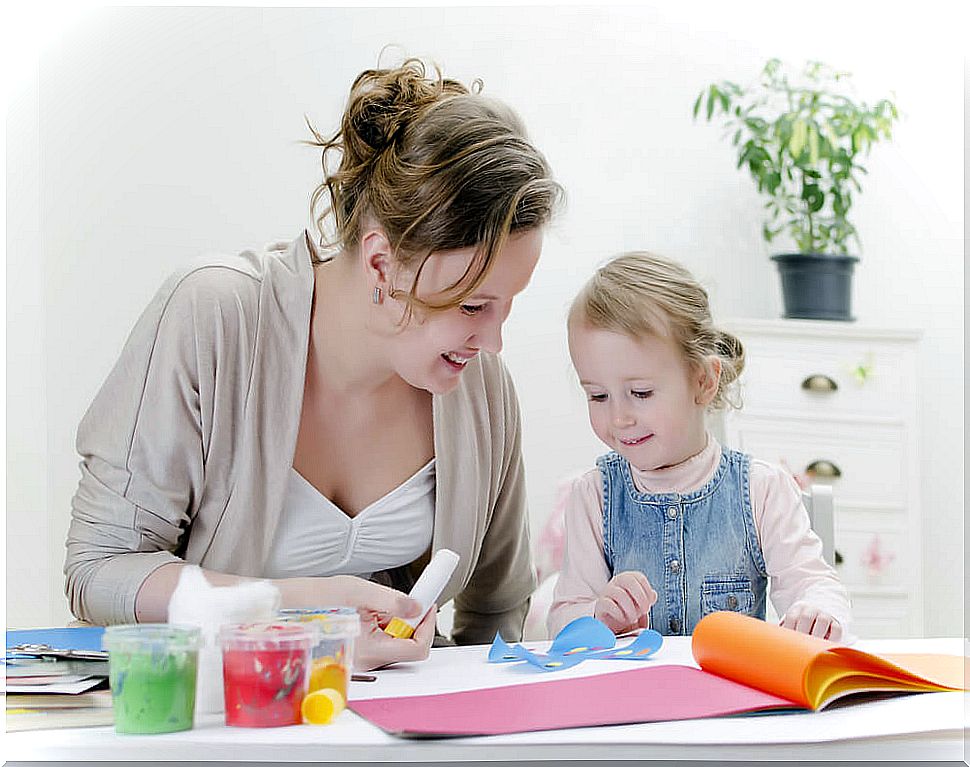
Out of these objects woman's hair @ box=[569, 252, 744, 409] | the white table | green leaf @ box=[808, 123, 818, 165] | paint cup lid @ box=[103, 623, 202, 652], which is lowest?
the white table

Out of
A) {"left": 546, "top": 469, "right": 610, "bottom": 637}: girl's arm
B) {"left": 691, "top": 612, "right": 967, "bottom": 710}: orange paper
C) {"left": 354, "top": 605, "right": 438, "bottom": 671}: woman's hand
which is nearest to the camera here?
{"left": 691, "top": 612, "right": 967, "bottom": 710}: orange paper

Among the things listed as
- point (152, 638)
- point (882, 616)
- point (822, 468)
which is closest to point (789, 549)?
point (152, 638)

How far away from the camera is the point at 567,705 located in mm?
839

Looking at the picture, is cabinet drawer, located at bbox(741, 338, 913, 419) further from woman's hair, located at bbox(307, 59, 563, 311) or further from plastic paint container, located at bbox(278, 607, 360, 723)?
plastic paint container, located at bbox(278, 607, 360, 723)

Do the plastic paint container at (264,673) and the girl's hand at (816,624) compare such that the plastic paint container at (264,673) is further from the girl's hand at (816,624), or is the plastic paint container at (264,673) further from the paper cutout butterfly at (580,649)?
the girl's hand at (816,624)

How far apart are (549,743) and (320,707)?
0.17m

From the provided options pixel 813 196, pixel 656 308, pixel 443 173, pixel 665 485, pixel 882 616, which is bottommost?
pixel 882 616

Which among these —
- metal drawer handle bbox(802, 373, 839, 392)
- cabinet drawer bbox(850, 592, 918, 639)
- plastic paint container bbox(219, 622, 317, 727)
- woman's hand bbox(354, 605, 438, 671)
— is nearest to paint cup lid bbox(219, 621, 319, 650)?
plastic paint container bbox(219, 622, 317, 727)

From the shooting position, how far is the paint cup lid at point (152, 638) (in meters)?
0.76

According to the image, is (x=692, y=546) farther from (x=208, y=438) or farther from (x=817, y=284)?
(x=817, y=284)

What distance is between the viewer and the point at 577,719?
2.59ft

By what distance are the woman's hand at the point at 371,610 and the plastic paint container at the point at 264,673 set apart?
21cm

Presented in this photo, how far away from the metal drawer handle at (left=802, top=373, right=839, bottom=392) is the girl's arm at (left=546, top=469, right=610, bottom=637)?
1644 millimetres

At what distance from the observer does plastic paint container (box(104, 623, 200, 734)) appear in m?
0.75
